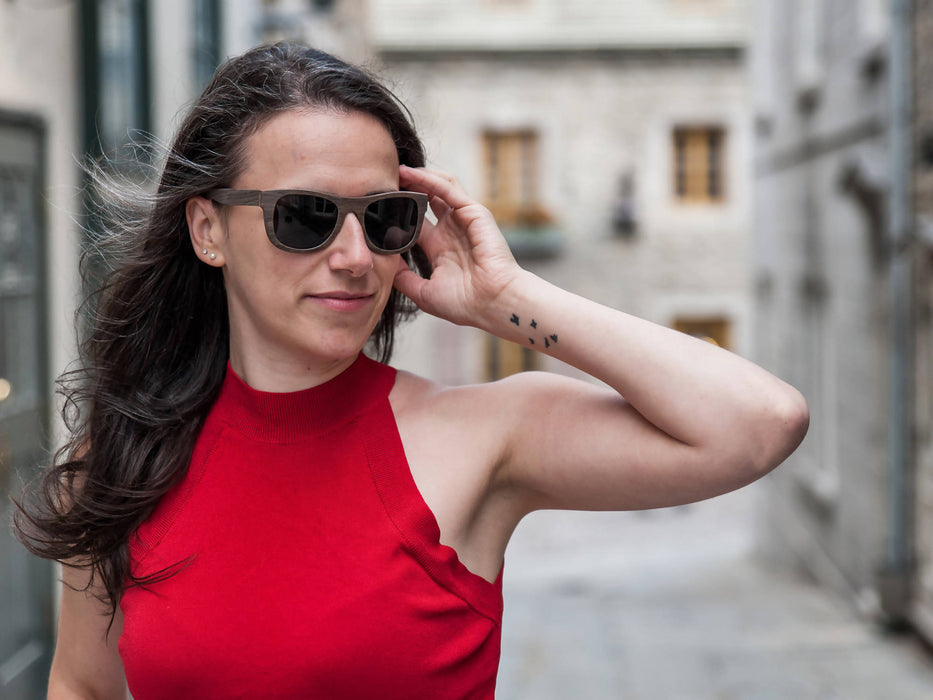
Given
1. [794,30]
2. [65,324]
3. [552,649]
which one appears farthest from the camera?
[794,30]

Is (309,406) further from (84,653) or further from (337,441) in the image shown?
(84,653)

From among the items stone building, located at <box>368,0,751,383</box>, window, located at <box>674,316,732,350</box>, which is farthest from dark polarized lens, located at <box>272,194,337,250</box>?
window, located at <box>674,316,732,350</box>

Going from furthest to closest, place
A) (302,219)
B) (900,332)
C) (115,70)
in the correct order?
(900,332)
(115,70)
(302,219)

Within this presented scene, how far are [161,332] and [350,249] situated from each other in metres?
0.47

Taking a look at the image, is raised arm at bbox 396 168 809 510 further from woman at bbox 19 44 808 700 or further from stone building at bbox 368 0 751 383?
stone building at bbox 368 0 751 383

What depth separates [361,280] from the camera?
5.14 feet

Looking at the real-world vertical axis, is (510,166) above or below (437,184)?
above

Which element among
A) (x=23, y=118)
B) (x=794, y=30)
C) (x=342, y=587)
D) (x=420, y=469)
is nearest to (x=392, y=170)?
(x=420, y=469)

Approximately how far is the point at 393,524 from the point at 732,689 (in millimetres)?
4965

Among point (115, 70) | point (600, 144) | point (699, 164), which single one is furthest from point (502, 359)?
point (115, 70)

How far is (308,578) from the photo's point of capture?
1525 millimetres

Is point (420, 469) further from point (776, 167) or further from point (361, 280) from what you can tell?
point (776, 167)

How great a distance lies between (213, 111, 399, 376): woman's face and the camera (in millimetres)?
1521

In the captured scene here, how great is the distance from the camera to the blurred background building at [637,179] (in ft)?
14.1
